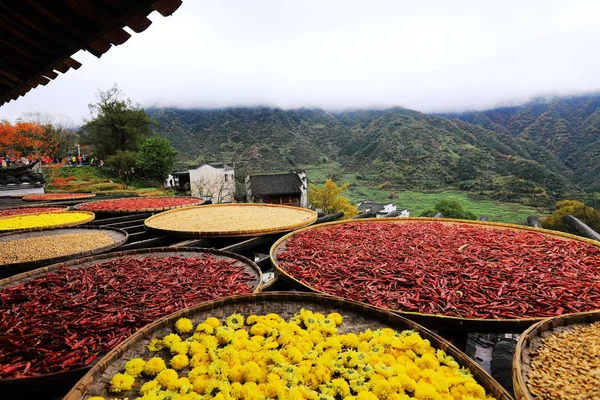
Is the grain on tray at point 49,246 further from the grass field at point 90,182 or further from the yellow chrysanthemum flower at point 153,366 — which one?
the grass field at point 90,182

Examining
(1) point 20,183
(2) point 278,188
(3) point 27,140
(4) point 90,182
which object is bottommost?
(2) point 278,188

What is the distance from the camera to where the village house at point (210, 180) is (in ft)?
114

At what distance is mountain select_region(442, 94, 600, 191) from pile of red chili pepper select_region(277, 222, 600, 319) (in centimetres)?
4432

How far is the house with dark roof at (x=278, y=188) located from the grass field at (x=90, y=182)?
40.9 ft

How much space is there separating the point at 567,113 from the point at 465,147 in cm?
2281

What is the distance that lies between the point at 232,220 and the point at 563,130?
223ft

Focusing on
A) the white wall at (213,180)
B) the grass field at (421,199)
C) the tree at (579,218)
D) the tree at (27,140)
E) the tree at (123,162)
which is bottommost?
the grass field at (421,199)

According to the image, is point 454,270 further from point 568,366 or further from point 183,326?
point 183,326

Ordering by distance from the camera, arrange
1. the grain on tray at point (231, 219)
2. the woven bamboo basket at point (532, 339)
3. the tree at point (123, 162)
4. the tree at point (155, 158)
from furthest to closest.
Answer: the tree at point (123, 162) < the tree at point (155, 158) < the grain on tray at point (231, 219) < the woven bamboo basket at point (532, 339)

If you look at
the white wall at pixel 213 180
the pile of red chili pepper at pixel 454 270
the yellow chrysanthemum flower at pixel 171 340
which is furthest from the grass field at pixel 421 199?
the yellow chrysanthemum flower at pixel 171 340

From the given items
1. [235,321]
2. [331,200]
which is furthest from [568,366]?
[331,200]

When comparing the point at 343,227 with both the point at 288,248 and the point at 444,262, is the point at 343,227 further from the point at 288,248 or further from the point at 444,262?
the point at 444,262

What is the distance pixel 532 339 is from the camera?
1936 millimetres

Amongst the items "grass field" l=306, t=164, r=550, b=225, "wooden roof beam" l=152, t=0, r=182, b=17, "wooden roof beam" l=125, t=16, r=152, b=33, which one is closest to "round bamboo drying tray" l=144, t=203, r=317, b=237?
"wooden roof beam" l=125, t=16, r=152, b=33
